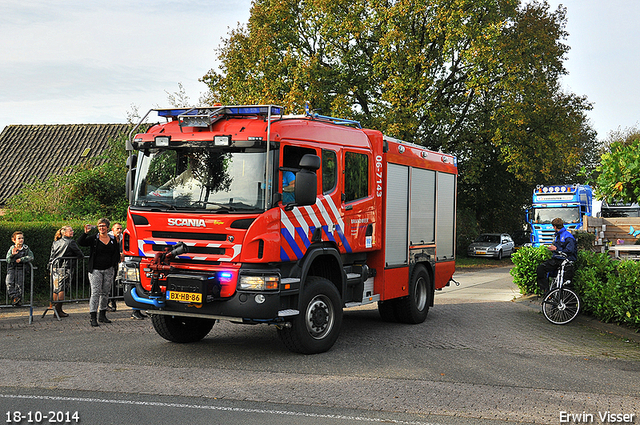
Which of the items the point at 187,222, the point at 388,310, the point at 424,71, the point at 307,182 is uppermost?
the point at 424,71

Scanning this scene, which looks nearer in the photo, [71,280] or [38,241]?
[71,280]

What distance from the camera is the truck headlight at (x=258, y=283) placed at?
755 cm

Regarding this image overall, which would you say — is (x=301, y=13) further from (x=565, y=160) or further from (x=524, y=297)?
(x=524, y=297)

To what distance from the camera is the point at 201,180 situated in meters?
7.96

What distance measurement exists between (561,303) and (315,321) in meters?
5.22

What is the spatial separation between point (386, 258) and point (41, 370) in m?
5.20

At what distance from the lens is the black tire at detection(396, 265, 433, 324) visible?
10984mm

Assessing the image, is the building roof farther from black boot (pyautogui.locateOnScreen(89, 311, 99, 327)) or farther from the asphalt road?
the asphalt road

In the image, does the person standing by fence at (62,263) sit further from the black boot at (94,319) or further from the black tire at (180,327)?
the black tire at (180,327)

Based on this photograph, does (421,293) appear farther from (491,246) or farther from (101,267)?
(491,246)

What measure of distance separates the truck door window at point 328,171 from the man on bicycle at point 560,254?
4.94 m

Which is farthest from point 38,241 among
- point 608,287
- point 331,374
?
point 608,287

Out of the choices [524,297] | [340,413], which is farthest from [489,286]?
[340,413]

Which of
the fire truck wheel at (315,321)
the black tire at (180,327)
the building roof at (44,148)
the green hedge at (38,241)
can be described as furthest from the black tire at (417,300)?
the building roof at (44,148)
